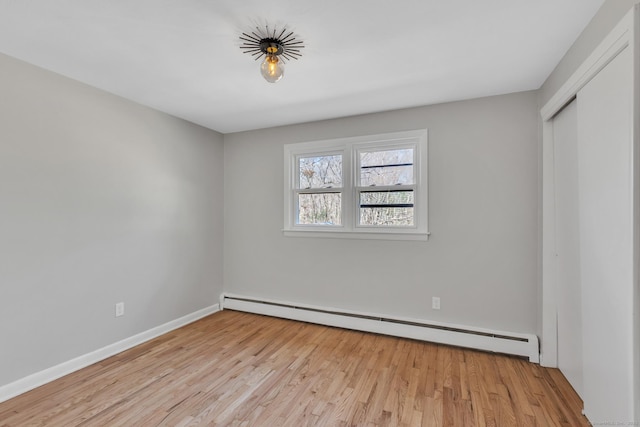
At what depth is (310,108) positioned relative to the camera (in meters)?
3.12

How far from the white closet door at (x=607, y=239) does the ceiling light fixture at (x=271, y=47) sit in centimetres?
174

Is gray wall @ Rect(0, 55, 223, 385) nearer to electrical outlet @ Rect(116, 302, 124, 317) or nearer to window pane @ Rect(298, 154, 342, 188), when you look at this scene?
electrical outlet @ Rect(116, 302, 124, 317)

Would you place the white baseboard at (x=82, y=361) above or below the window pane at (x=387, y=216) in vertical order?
below

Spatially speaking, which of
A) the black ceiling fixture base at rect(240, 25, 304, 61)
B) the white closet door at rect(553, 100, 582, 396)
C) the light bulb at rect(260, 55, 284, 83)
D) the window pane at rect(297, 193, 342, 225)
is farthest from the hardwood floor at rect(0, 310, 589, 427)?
the black ceiling fixture base at rect(240, 25, 304, 61)

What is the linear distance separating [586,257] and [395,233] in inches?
62.2

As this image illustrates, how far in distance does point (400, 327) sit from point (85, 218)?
3145mm

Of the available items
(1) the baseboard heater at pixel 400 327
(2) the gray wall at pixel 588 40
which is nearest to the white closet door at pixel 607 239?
(2) the gray wall at pixel 588 40

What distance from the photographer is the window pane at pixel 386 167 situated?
3156 mm

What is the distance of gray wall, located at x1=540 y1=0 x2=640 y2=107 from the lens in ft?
4.65

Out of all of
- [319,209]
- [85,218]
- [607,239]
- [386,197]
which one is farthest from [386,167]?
[85,218]

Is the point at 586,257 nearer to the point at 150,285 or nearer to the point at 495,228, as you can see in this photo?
the point at 495,228

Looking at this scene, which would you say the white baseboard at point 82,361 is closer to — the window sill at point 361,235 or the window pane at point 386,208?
the window sill at point 361,235

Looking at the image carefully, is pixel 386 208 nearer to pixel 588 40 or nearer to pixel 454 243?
pixel 454 243

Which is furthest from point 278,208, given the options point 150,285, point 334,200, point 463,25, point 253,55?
point 463,25
